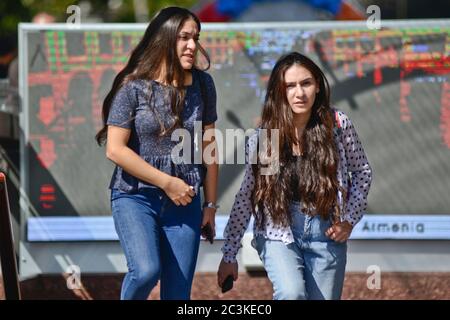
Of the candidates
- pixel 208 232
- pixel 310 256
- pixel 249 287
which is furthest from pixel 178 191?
pixel 249 287

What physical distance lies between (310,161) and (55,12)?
51.1ft

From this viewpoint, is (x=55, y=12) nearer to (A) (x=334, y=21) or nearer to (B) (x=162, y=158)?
(A) (x=334, y=21)

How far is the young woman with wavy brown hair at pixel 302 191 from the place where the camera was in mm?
4566

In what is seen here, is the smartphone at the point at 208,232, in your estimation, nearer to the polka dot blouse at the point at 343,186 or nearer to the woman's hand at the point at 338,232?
the polka dot blouse at the point at 343,186

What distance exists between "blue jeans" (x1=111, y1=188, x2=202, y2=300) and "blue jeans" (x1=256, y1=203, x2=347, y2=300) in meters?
0.38

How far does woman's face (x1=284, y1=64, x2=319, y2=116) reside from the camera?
15.3 feet

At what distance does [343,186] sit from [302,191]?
0.23 meters

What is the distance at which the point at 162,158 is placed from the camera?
4664 mm

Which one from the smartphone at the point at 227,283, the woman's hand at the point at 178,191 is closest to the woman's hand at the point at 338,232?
the smartphone at the point at 227,283

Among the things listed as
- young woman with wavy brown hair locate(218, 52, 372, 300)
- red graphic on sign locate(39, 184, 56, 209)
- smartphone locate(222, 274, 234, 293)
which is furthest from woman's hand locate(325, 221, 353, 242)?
red graphic on sign locate(39, 184, 56, 209)

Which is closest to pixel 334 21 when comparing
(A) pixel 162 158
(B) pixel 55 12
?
(A) pixel 162 158

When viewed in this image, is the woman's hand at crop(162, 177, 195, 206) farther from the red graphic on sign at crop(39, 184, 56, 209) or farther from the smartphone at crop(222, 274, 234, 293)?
the red graphic on sign at crop(39, 184, 56, 209)

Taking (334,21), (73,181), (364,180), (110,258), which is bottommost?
(110,258)

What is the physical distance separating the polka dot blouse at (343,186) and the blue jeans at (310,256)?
5.4 inches
